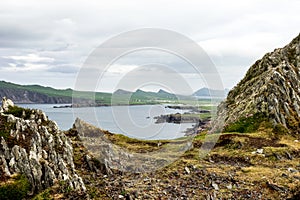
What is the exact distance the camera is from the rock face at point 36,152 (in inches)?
1021

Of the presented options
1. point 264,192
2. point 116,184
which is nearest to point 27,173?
point 116,184

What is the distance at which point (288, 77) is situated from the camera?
210ft

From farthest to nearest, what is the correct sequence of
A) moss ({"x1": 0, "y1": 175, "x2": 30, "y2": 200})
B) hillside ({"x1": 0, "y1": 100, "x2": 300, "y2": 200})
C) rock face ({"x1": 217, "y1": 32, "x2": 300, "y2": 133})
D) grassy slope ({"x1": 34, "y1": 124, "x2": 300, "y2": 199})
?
rock face ({"x1": 217, "y1": 32, "x2": 300, "y2": 133}) → grassy slope ({"x1": 34, "y1": 124, "x2": 300, "y2": 199}) → hillside ({"x1": 0, "y1": 100, "x2": 300, "y2": 200}) → moss ({"x1": 0, "y1": 175, "x2": 30, "y2": 200})

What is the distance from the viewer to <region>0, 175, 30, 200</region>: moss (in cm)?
2459

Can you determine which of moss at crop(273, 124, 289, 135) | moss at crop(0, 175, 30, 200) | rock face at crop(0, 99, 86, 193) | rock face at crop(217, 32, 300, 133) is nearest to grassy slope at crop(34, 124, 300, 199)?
rock face at crop(0, 99, 86, 193)

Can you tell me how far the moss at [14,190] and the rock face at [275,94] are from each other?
4032 cm

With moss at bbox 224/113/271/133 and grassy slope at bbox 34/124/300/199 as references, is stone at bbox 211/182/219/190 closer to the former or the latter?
grassy slope at bbox 34/124/300/199

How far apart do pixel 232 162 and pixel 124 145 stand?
49.3 ft

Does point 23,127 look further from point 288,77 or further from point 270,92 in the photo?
point 288,77

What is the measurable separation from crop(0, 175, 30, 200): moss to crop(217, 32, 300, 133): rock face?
40.3 metres

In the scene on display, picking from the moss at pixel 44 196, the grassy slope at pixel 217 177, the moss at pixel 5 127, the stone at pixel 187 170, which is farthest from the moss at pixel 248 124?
the moss at pixel 44 196

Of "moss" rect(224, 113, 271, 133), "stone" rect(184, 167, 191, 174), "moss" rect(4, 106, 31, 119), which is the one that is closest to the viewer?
"stone" rect(184, 167, 191, 174)

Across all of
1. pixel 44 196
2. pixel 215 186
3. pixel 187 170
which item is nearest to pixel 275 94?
pixel 187 170

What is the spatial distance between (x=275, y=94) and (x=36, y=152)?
43096mm
